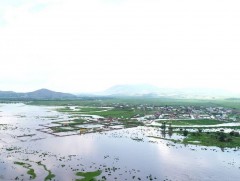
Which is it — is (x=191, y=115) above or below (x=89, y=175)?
above

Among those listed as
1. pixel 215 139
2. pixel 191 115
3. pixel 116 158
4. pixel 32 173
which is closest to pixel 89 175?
pixel 32 173

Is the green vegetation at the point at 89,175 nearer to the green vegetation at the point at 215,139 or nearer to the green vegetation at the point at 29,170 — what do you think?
the green vegetation at the point at 29,170

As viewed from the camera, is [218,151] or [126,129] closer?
[218,151]

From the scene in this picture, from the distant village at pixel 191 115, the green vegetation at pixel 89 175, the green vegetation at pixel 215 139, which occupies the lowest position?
the green vegetation at pixel 89 175

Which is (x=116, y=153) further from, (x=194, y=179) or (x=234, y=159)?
(x=234, y=159)

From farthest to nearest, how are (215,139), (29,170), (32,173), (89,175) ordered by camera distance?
1. (215,139)
2. (29,170)
3. (32,173)
4. (89,175)

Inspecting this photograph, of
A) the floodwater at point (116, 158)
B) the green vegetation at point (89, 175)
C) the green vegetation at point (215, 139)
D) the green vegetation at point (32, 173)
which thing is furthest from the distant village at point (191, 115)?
the green vegetation at point (32, 173)

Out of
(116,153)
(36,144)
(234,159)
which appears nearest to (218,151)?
(234,159)

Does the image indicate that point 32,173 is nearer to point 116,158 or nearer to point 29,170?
point 29,170
